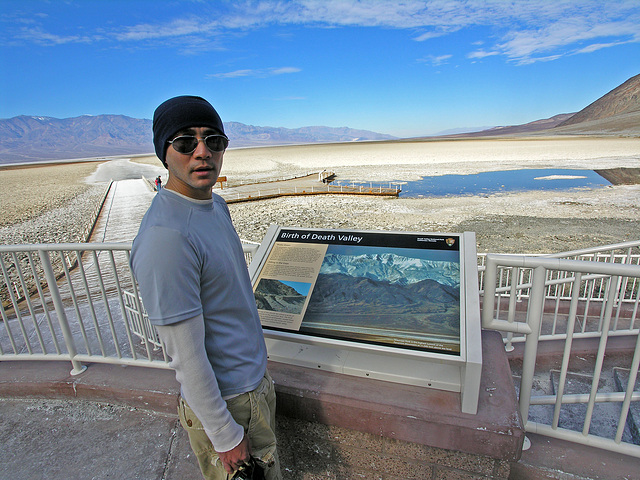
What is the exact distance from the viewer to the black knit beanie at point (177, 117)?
4.86 ft

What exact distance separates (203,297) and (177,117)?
75 cm

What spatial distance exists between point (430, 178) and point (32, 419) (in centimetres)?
4126

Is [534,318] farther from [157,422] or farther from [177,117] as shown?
[157,422]

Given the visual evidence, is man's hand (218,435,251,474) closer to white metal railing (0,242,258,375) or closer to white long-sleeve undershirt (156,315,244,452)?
white long-sleeve undershirt (156,315,244,452)

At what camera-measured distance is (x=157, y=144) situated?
1564 millimetres

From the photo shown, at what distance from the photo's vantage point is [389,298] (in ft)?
8.26

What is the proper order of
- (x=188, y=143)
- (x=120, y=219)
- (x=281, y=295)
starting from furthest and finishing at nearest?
(x=120, y=219) → (x=281, y=295) → (x=188, y=143)

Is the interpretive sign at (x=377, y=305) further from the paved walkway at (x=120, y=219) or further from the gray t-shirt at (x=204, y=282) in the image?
the paved walkway at (x=120, y=219)

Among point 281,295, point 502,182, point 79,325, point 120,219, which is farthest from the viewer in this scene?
point 502,182

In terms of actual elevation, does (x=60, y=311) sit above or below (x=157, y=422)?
above

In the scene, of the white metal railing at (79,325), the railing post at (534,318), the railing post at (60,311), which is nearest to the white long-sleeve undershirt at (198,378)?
the white metal railing at (79,325)

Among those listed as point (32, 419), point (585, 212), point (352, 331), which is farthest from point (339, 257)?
point (585, 212)

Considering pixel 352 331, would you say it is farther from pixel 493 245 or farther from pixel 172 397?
pixel 493 245

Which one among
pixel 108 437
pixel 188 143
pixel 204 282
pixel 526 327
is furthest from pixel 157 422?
pixel 526 327
